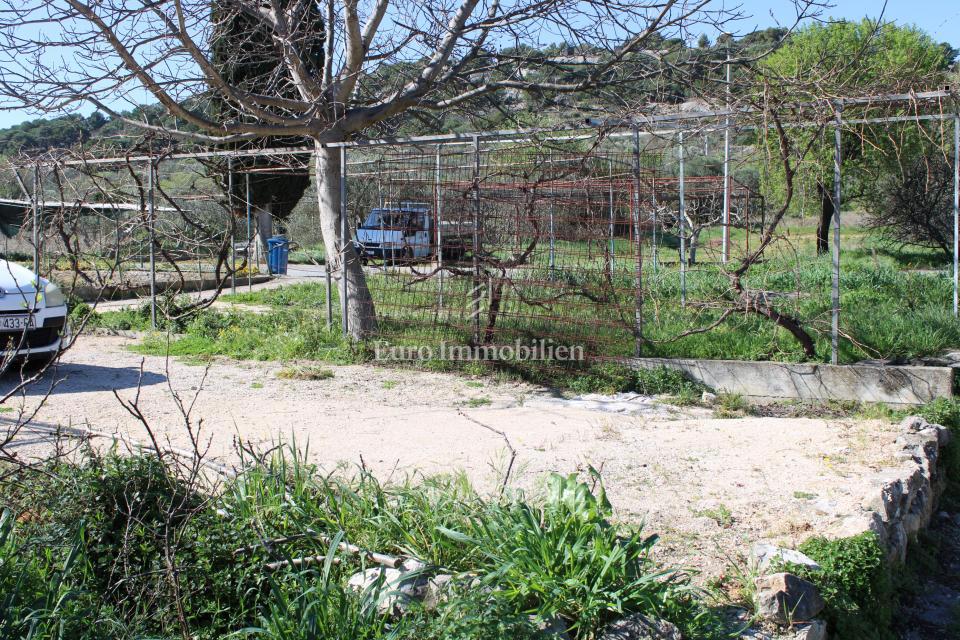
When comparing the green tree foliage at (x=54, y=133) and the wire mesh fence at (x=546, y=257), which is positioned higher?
the green tree foliage at (x=54, y=133)

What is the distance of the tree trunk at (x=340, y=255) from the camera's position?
10156 millimetres

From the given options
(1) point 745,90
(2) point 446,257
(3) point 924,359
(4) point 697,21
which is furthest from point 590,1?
(3) point 924,359

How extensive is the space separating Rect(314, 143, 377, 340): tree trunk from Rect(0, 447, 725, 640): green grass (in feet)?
19.4

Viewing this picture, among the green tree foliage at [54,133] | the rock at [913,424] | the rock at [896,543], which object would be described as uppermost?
the green tree foliage at [54,133]

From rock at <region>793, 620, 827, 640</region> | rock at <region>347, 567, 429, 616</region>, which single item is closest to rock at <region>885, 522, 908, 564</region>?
rock at <region>793, 620, 827, 640</region>

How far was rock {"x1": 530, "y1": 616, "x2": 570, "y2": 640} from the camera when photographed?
3131 millimetres

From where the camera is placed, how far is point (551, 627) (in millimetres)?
3205

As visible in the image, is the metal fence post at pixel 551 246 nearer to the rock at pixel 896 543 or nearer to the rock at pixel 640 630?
the rock at pixel 896 543

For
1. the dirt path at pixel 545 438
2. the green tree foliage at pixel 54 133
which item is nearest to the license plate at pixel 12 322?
the dirt path at pixel 545 438

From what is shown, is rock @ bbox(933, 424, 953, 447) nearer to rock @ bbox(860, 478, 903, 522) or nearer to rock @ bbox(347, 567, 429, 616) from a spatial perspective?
rock @ bbox(860, 478, 903, 522)

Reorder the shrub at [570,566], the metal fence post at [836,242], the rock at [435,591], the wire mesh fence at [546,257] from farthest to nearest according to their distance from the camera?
the wire mesh fence at [546,257]
the metal fence post at [836,242]
the rock at [435,591]
the shrub at [570,566]

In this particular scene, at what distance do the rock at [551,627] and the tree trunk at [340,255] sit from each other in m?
7.15

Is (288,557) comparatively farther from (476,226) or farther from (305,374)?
(476,226)

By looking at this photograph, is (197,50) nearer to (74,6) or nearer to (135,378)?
(74,6)
